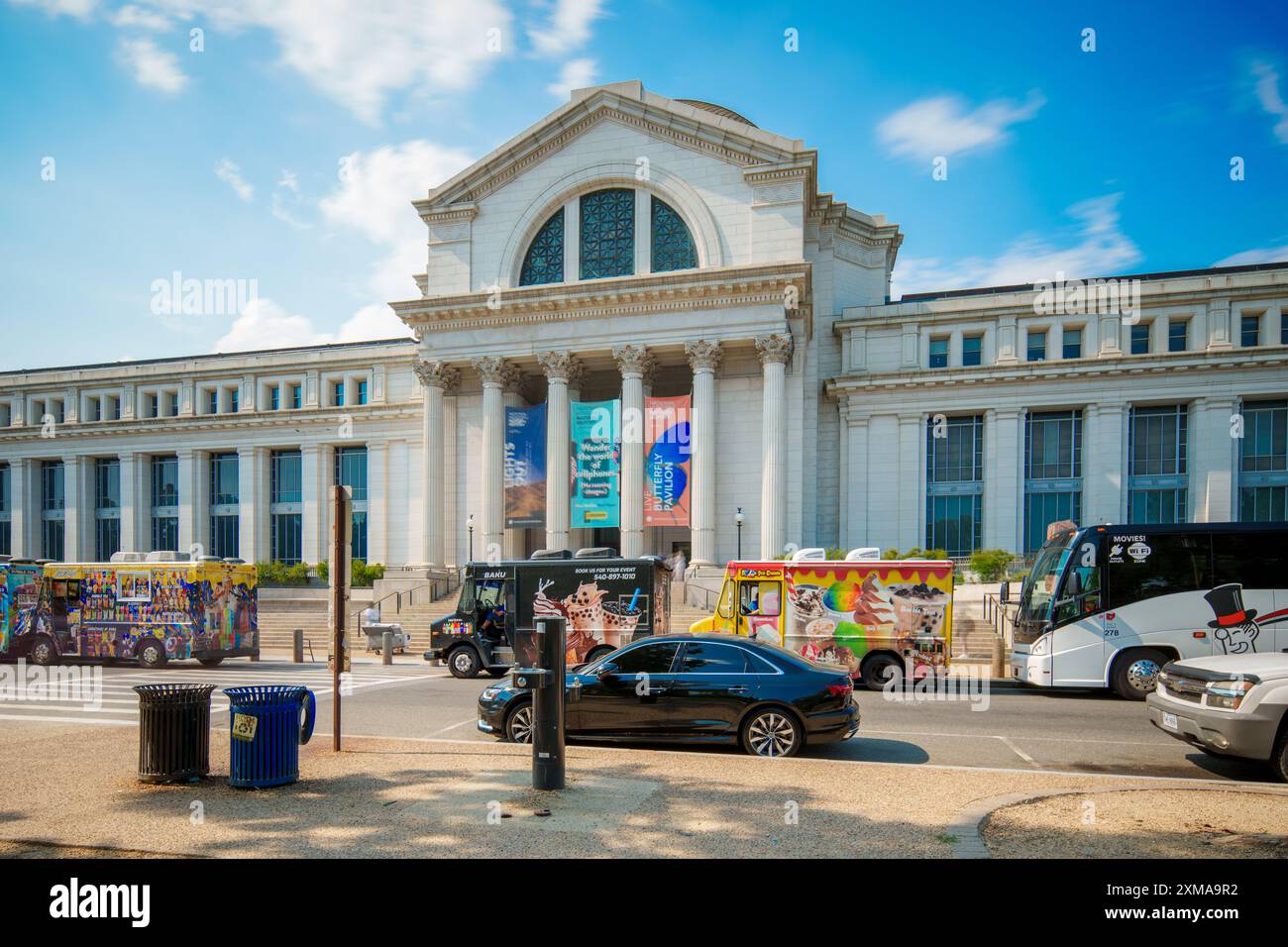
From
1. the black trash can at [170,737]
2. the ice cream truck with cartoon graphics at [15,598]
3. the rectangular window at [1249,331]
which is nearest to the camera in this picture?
the black trash can at [170,737]

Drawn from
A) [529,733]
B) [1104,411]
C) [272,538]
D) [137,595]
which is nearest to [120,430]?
[272,538]

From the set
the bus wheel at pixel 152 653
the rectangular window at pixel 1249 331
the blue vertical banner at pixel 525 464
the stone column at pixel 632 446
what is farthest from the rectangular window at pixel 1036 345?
the bus wheel at pixel 152 653

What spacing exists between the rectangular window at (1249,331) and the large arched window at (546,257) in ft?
105

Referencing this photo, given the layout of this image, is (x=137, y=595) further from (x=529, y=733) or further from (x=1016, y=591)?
(x=1016, y=591)

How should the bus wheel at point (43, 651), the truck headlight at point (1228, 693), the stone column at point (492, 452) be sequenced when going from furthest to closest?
the stone column at point (492, 452) < the bus wheel at point (43, 651) < the truck headlight at point (1228, 693)

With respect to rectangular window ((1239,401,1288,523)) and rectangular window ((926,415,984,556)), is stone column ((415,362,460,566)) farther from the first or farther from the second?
rectangular window ((1239,401,1288,523))

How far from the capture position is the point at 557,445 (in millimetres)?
37688

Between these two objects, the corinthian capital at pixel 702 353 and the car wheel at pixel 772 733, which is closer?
the car wheel at pixel 772 733

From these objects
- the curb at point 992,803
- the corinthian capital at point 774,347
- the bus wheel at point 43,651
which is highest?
the corinthian capital at point 774,347

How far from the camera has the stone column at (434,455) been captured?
129 ft

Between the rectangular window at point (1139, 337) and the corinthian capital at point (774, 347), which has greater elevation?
the rectangular window at point (1139, 337)

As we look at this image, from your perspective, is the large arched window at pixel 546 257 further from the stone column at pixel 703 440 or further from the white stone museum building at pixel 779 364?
the stone column at pixel 703 440

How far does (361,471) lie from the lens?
157 ft

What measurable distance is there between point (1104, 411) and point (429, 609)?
32.2m
